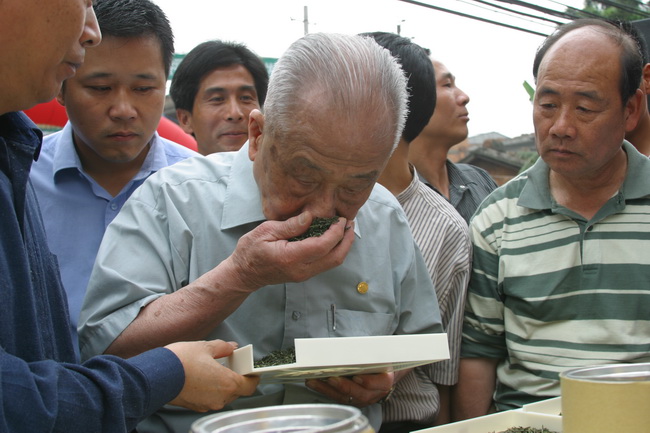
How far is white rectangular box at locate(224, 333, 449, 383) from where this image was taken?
6.29ft

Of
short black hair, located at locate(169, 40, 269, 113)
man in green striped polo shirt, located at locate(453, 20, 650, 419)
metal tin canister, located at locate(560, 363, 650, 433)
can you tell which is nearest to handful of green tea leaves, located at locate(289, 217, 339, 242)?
metal tin canister, located at locate(560, 363, 650, 433)

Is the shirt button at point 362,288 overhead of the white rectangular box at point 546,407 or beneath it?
overhead

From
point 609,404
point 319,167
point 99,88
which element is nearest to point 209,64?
point 99,88

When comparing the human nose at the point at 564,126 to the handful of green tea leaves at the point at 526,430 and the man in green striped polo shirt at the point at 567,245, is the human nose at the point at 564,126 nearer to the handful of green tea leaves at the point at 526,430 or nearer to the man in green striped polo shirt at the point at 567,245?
the man in green striped polo shirt at the point at 567,245

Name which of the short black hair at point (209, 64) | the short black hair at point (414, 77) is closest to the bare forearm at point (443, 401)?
the short black hair at point (414, 77)

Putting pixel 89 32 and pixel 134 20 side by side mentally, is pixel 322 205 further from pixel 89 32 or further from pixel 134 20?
pixel 134 20

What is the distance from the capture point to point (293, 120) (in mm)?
2414

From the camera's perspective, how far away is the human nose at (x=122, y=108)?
3.35 metres

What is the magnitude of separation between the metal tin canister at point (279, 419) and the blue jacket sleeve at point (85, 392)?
31 cm

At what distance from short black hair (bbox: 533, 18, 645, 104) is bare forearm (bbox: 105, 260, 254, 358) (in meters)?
2.06

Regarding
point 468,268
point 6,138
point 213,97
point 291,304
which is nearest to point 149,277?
point 291,304

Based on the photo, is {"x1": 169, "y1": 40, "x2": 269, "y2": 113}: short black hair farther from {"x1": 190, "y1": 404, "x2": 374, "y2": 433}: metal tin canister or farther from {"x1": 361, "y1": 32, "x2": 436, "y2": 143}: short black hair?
{"x1": 190, "y1": 404, "x2": 374, "y2": 433}: metal tin canister

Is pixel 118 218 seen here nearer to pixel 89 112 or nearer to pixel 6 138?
pixel 6 138

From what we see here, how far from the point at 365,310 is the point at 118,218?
1.01 meters
